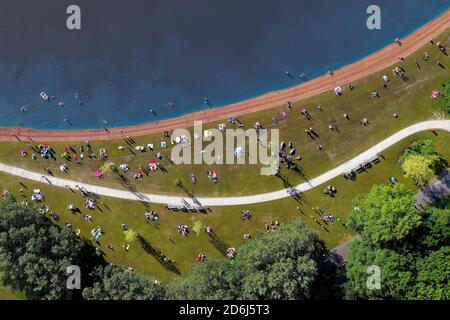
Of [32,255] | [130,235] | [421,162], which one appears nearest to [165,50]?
[130,235]

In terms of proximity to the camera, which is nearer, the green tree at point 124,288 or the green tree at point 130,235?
the green tree at point 124,288

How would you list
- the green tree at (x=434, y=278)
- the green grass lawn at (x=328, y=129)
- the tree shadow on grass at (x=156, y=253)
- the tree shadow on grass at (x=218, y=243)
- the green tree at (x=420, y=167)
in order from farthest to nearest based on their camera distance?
the tree shadow on grass at (x=156, y=253)
the tree shadow on grass at (x=218, y=243)
the green grass lawn at (x=328, y=129)
the green tree at (x=420, y=167)
the green tree at (x=434, y=278)

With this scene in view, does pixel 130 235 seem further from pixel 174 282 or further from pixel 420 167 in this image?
pixel 420 167

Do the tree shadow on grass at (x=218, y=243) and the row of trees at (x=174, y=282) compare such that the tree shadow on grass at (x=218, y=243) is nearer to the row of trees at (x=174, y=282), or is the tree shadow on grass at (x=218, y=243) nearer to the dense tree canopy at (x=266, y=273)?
the row of trees at (x=174, y=282)

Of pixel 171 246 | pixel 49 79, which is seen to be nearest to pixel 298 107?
pixel 171 246

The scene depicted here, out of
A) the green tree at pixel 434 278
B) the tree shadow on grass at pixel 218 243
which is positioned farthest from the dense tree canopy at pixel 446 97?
the tree shadow on grass at pixel 218 243

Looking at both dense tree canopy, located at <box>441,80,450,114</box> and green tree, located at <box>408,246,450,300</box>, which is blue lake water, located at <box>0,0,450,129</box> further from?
green tree, located at <box>408,246,450,300</box>
